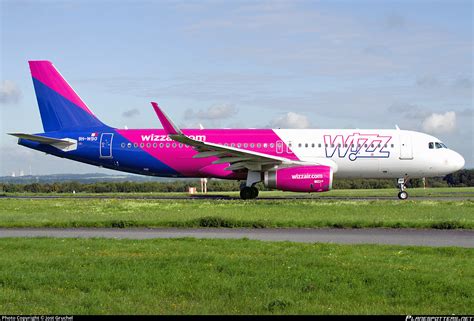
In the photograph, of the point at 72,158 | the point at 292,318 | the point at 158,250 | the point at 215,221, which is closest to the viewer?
the point at 292,318

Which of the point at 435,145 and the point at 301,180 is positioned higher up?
the point at 435,145

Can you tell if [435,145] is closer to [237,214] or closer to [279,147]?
[279,147]

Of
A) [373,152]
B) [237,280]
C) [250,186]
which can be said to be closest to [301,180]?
[250,186]

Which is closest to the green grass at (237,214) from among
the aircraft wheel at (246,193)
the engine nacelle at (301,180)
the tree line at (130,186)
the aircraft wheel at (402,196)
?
the engine nacelle at (301,180)

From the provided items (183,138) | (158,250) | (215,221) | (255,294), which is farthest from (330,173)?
(255,294)

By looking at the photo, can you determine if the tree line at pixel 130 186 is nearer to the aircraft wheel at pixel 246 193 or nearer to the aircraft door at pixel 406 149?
the aircraft wheel at pixel 246 193

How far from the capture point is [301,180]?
30266 millimetres

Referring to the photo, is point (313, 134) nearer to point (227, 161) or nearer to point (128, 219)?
point (227, 161)

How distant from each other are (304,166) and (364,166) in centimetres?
364

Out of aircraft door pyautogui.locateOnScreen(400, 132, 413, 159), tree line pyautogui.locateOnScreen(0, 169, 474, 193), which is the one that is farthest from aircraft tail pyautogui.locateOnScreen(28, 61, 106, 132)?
aircraft door pyautogui.locateOnScreen(400, 132, 413, 159)

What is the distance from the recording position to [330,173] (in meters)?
30.5

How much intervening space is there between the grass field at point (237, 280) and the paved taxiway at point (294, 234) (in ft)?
6.41

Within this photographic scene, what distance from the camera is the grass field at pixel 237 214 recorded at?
1902 centimetres

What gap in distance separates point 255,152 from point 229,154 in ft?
5.49
